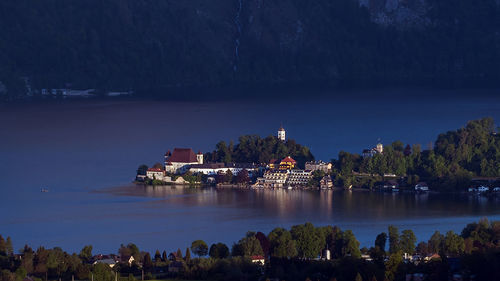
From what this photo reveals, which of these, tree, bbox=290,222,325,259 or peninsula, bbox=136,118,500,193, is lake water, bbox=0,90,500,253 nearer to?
peninsula, bbox=136,118,500,193

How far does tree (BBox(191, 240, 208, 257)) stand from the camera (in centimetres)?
2605

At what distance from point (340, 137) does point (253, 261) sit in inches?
791

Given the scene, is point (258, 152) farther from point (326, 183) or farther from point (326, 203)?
point (326, 203)

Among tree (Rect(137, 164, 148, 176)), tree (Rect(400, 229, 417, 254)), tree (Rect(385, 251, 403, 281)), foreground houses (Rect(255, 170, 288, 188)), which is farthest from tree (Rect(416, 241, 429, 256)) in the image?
tree (Rect(137, 164, 148, 176))

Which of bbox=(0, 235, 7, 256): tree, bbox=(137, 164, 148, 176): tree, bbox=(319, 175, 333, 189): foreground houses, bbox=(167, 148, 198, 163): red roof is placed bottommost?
bbox=(0, 235, 7, 256): tree

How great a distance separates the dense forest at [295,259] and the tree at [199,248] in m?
0.02

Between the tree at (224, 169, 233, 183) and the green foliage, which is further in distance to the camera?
the tree at (224, 169, 233, 183)

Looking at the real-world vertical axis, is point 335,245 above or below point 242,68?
below

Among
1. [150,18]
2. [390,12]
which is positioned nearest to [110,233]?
[150,18]

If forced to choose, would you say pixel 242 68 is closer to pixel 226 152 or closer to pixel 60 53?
pixel 60 53

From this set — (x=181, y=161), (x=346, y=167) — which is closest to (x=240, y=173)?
(x=181, y=161)

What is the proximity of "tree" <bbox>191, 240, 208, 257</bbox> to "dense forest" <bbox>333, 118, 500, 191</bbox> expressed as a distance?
28.5 feet

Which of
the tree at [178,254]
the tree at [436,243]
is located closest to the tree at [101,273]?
the tree at [178,254]

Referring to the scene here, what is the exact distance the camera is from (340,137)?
44.7 m
